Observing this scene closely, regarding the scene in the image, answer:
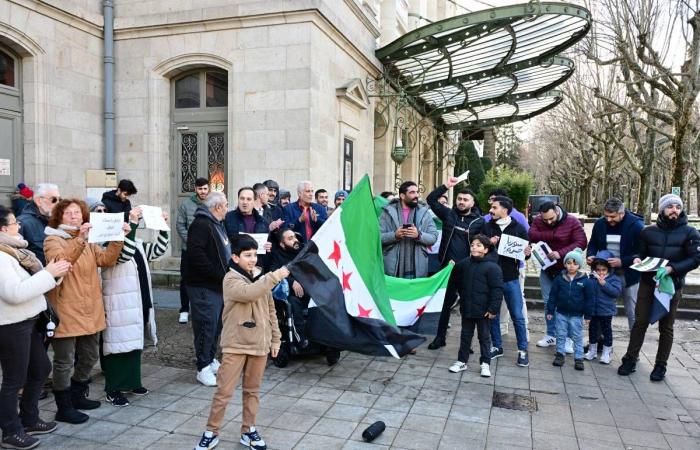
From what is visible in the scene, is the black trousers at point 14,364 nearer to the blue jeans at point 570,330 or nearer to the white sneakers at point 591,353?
the blue jeans at point 570,330

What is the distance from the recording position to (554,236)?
662 centimetres

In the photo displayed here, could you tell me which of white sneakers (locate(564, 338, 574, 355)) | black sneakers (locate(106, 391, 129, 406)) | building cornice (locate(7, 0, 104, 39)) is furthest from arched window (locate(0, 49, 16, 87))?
white sneakers (locate(564, 338, 574, 355))

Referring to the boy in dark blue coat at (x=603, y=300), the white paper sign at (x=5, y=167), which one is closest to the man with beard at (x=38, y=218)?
the white paper sign at (x=5, y=167)

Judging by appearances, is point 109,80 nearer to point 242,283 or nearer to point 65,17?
point 65,17

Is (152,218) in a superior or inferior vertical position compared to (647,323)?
superior

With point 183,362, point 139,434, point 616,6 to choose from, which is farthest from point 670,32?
point 139,434

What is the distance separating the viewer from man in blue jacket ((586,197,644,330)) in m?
6.21

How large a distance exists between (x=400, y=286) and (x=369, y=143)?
24.2 feet

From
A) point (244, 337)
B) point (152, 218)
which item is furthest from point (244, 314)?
point (152, 218)

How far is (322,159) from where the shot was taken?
10211mm

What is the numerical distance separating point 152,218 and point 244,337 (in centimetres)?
172

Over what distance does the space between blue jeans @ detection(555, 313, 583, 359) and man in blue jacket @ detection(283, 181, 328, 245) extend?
126 inches

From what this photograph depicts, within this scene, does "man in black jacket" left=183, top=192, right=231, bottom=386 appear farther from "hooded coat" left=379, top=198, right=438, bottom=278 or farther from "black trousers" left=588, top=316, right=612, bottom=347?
"black trousers" left=588, top=316, right=612, bottom=347

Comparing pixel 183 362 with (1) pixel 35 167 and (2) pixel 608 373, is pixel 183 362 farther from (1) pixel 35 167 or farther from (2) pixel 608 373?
(1) pixel 35 167
